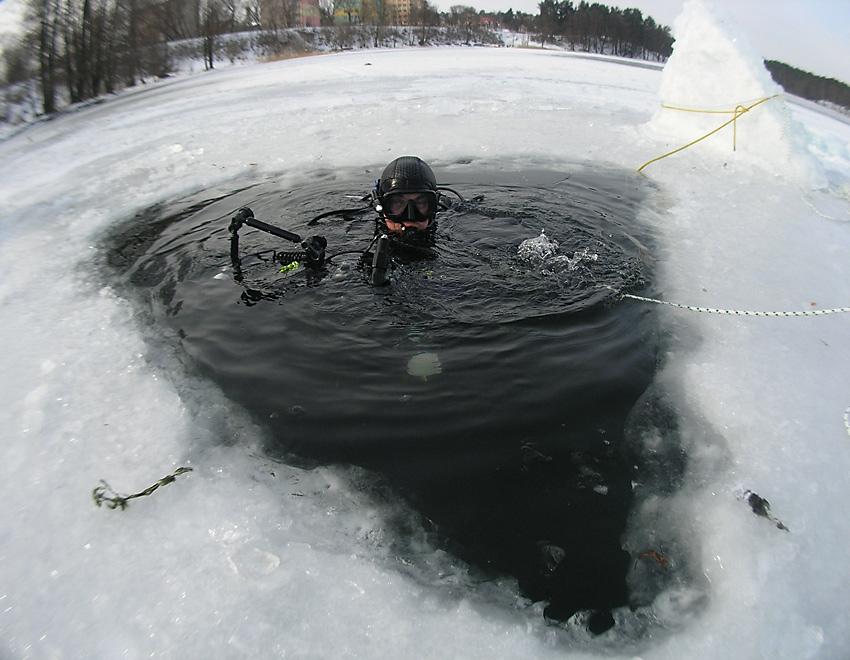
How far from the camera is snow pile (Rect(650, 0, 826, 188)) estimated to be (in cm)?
579

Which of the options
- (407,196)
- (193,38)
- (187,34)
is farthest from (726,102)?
(187,34)

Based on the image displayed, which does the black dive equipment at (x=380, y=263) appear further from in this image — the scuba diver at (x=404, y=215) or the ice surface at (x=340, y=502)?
the ice surface at (x=340, y=502)

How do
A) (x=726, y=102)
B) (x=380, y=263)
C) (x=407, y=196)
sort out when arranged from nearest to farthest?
(x=380, y=263), (x=407, y=196), (x=726, y=102)

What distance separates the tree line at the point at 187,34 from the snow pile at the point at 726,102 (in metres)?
13.8

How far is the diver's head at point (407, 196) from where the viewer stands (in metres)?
4.25

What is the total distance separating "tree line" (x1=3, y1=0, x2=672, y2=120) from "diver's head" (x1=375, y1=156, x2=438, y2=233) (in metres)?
12.6

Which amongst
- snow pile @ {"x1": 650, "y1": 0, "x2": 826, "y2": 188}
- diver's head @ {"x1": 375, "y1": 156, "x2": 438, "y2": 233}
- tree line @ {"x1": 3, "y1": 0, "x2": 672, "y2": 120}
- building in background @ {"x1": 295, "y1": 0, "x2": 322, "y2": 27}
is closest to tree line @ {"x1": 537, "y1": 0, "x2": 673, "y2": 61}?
tree line @ {"x1": 3, "y1": 0, "x2": 672, "y2": 120}

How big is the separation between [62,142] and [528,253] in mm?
8388

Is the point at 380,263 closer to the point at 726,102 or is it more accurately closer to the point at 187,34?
the point at 726,102

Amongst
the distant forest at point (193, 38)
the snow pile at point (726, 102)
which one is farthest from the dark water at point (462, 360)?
the distant forest at point (193, 38)

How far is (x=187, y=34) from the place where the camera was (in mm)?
31938

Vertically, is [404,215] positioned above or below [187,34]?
below

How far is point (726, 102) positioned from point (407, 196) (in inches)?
196

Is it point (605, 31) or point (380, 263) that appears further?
point (605, 31)
